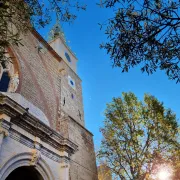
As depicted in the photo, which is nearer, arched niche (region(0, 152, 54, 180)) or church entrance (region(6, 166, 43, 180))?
arched niche (region(0, 152, 54, 180))

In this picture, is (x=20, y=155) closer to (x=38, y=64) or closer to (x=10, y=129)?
(x=10, y=129)

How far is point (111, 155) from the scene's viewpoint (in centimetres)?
1173

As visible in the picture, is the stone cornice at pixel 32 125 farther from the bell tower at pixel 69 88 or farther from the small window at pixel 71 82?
the small window at pixel 71 82

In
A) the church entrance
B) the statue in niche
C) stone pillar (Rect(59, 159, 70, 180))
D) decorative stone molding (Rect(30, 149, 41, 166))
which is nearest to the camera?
decorative stone molding (Rect(30, 149, 41, 166))

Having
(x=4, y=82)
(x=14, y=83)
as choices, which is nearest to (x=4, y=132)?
(x=14, y=83)

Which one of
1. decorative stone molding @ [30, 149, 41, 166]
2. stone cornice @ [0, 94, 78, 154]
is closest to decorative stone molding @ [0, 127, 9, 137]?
stone cornice @ [0, 94, 78, 154]

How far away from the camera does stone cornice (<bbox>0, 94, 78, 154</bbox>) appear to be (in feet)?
21.4

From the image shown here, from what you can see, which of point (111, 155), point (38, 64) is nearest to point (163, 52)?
point (38, 64)

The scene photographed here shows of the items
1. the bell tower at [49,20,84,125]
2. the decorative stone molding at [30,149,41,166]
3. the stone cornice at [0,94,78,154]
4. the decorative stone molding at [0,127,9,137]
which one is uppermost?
the bell tower at [49,20,84,125]

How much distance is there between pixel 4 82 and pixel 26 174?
3962 millimetres

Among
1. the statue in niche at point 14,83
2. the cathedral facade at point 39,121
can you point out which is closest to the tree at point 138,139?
the cathedral facade at point 39,121

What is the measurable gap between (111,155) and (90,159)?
1523 mm

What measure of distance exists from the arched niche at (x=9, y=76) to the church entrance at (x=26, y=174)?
10.4ft

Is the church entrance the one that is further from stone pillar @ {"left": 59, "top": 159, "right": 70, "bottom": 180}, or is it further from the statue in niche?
the statue in niche
